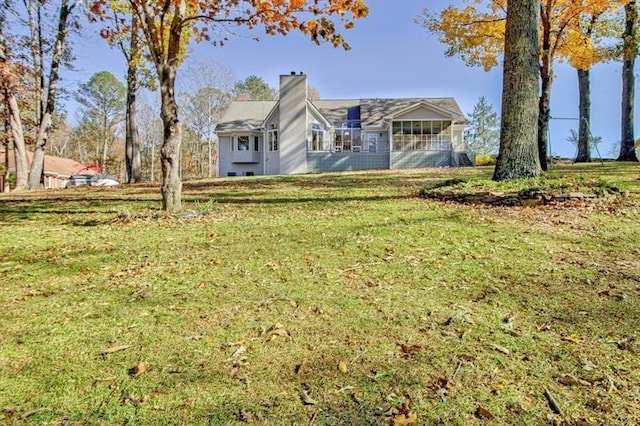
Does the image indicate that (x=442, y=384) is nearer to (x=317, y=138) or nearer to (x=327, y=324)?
(x=327, y=324)

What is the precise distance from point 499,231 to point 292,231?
258 cm

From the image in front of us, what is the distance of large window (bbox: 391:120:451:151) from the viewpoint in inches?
945

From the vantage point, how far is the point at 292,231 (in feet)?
16.9

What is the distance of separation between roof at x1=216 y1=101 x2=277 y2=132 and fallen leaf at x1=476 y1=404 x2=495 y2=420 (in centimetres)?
2482

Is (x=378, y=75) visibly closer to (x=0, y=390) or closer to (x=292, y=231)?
(x=292, y=231)

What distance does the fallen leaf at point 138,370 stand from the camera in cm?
219

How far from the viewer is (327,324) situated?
274cm

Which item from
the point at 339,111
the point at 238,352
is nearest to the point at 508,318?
the point at 238,352

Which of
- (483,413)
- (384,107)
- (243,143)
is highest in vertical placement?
(384,107)

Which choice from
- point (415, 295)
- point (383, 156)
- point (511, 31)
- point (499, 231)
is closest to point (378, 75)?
point (383, 156)

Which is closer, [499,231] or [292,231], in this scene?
[499,231]

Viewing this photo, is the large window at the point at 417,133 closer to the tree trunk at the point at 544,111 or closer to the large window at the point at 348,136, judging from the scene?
the large window at the point at 348,136

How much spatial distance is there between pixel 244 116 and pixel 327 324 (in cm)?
2581

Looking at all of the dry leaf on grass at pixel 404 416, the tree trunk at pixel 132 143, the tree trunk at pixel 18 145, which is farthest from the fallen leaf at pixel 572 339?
the tree trunk at pixel 132 143
